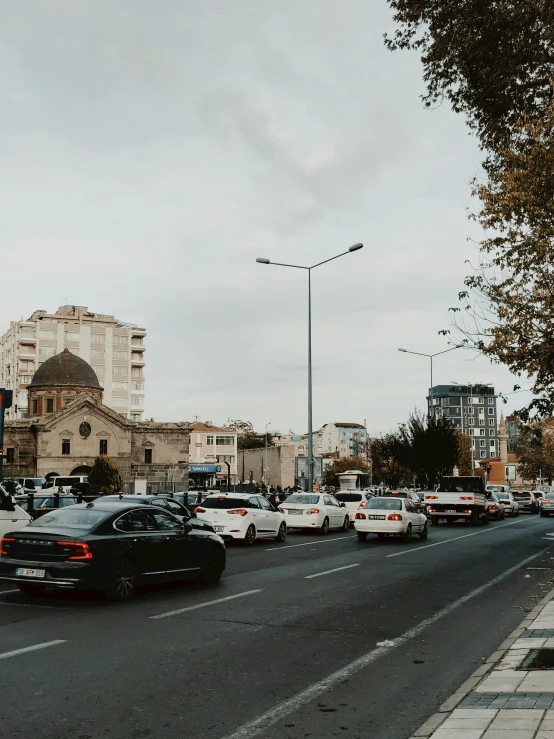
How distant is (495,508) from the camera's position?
42.0m

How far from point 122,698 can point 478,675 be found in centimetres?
317

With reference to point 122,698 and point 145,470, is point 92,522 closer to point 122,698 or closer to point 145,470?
point 122,698

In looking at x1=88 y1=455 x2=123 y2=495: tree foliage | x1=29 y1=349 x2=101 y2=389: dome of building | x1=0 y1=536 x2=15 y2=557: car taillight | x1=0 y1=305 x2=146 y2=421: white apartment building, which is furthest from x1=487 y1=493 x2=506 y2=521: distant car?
x1=0 y1=305 x2=146 y2=421: white apartment building

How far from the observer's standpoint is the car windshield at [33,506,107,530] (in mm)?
11898

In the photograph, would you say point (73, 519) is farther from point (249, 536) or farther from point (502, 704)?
point (249, 536)

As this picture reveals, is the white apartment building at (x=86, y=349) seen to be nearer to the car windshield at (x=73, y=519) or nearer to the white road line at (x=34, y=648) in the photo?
the car windshield at (x=73, y=519)

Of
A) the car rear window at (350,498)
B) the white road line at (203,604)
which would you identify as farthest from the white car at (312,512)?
the white road line at (203,604)

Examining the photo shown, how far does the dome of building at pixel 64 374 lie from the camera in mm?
86875

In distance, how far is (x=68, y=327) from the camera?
129 meters

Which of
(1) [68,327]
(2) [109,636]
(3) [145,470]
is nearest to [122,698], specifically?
(2) [109,636]


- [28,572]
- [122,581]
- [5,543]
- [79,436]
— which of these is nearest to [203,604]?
[122,581]

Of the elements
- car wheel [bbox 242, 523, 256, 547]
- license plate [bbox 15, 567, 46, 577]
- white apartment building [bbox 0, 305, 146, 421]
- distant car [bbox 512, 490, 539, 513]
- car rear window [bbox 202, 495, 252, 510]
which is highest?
white apartment building [bbox 0, 305, 146, 421]

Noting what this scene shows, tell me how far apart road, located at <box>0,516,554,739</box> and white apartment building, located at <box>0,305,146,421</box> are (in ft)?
382

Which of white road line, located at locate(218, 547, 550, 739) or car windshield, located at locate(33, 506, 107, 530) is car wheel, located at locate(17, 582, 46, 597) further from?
white road line, located at locate(218, 547, 550, 739)
